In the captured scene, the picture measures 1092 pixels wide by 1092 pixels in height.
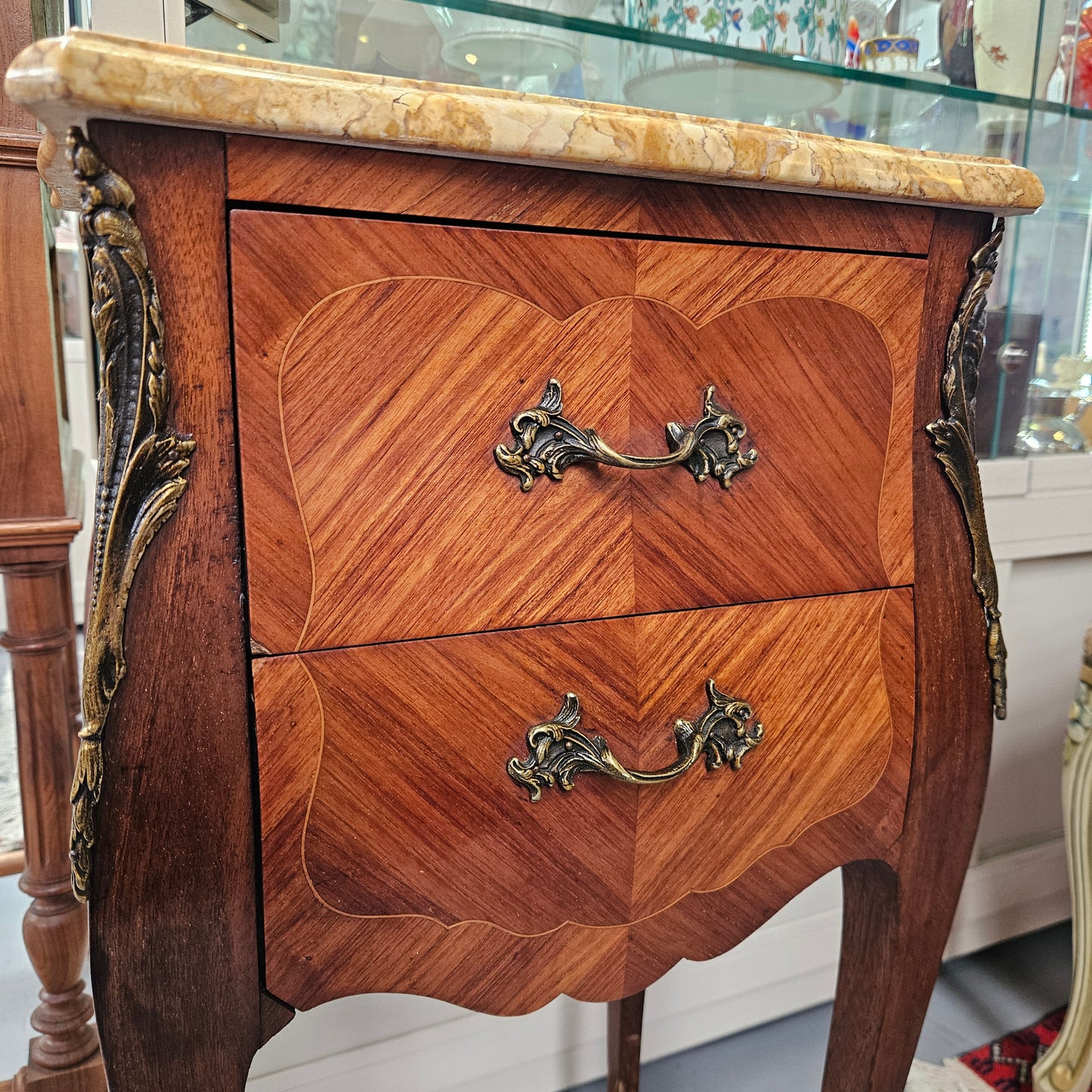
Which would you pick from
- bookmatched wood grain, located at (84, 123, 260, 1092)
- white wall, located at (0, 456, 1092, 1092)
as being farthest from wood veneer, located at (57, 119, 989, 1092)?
white wall, located at (0, 456, 1092, 1092)

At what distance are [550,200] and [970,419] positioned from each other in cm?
31

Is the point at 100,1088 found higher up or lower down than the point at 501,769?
lower down

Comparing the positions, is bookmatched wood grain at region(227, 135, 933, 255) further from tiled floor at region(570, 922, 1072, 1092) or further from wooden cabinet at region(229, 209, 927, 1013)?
tiled floor at region(570, 922, 1072, 1092)

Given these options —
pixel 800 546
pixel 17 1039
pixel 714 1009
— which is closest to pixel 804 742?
pixel 800 546

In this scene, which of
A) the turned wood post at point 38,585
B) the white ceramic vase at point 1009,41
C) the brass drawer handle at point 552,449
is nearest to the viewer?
the brass drawer handle at point 552,449

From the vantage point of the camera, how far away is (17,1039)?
111 centimetres

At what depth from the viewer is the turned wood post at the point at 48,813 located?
83 cm

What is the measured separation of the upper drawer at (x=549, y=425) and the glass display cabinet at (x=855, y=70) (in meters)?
0.41

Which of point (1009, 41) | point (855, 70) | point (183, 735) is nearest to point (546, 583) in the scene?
point (183, 735)

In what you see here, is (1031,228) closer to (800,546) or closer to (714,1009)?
(800,546)

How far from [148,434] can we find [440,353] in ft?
0.45

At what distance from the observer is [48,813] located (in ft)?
2.91

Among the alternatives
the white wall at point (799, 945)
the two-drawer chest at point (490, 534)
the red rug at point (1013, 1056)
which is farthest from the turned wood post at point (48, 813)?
the red rug at point (1013, 1056)

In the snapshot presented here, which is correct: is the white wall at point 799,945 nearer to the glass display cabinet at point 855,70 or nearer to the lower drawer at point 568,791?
the glass display cabinet at point 855,70
